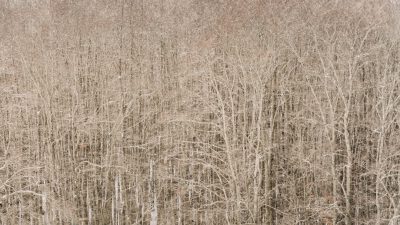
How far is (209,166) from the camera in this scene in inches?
278

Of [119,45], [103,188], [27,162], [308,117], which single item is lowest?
[103,188]

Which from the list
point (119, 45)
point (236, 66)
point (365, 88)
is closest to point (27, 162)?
point (119, 45)

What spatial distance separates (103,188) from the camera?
7270mm

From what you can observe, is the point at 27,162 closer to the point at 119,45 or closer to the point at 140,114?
the point at 140,114

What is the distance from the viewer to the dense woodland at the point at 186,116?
7.04 meters

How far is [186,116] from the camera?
282 inches

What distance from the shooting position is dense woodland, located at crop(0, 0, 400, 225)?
704 cm

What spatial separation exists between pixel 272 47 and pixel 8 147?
521cm

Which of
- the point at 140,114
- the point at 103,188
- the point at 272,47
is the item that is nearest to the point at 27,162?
the point at 103,188

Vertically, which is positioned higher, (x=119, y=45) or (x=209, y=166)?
(x=119, y=45)

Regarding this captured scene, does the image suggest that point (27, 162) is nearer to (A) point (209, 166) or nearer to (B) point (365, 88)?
(A) point (209, 166)

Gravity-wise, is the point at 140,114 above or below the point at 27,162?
above

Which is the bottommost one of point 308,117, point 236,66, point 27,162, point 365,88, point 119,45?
point 27,162

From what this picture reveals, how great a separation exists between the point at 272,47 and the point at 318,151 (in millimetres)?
2075
